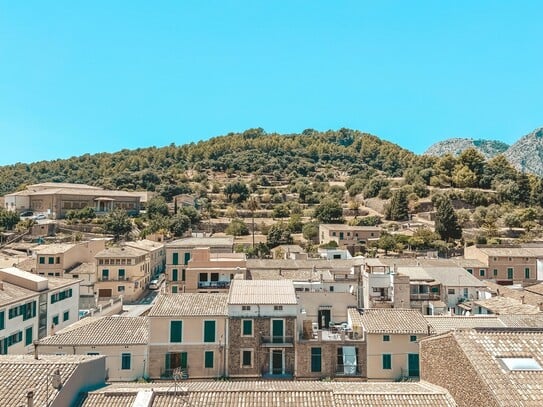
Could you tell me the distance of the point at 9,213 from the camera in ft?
235

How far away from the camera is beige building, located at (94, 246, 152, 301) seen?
4272cm

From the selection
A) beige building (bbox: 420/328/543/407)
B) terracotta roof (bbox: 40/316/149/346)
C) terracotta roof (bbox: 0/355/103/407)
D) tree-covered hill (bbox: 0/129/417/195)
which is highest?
tree-covered hill (bbox: 0/129/417/195)

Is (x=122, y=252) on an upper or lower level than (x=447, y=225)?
lower

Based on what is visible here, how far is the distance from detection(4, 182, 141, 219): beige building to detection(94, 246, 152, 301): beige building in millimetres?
41184

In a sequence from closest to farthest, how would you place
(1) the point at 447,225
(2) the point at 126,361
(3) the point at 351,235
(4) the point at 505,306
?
(2) the point at 126,361
(4) the point at 505,306
(1) the point at 447,225
(3) the point at 351,235

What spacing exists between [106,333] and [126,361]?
1.80m

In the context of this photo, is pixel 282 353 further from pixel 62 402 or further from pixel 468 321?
pixel 62 402

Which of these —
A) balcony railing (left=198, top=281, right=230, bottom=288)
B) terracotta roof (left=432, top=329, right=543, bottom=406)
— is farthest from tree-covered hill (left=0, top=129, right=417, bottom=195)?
terracotta roof (left=432, top=329, right=543, bottom=406)

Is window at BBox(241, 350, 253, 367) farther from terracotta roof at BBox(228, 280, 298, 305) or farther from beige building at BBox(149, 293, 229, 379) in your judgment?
terracotta roof at BBox(228, 280, 298, 305)

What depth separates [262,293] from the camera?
77.6 feet

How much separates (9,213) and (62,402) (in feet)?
234

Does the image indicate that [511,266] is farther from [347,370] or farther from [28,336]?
[28,336]

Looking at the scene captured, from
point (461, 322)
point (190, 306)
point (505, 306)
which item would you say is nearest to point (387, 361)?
point (461, 322)

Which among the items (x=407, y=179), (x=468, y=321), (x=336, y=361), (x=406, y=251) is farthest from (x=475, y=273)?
(x=407, y=179)
